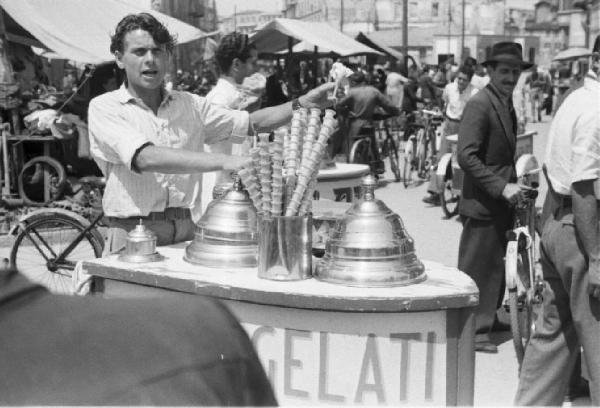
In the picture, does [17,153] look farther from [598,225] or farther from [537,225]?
[598,225]

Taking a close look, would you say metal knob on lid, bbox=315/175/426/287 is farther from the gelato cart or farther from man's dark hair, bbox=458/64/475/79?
man's dark hair, bbox=458/64/475/79

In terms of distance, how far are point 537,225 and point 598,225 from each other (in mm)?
2455

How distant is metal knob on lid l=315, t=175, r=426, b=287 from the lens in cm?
304

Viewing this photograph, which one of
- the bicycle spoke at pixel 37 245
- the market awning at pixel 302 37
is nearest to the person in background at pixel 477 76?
the market awning at pixel 302 37

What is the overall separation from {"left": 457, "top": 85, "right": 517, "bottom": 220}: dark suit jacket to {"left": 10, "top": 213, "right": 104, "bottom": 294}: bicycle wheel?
9.26 feet

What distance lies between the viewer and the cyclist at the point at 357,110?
1345cm

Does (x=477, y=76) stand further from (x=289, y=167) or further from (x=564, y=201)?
(x=289, y=167)

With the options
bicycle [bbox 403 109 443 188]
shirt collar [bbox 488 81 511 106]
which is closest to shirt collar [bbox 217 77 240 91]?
shirt collar [bbox 488 81 511 106]

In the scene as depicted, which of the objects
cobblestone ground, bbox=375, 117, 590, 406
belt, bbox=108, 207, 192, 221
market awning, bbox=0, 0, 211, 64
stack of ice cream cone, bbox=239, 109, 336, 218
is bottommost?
cobblestone ground, bbox=375, 117, 590, 406

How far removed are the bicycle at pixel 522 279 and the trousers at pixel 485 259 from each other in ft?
0.29

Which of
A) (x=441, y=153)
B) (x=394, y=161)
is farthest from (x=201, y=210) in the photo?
(x=394, y=161)

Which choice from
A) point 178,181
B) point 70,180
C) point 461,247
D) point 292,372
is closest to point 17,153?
point 70,180

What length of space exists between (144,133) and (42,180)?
7605 millimetres

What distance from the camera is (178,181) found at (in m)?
3.72
